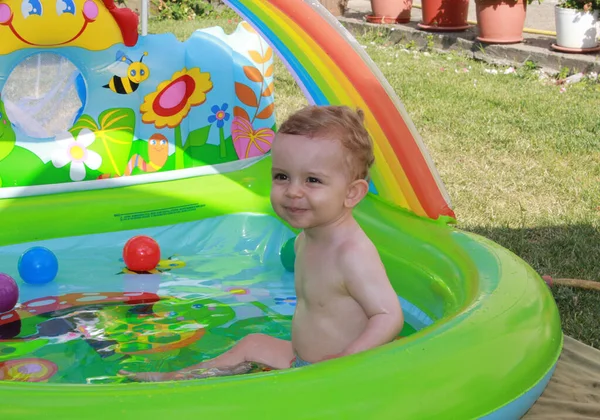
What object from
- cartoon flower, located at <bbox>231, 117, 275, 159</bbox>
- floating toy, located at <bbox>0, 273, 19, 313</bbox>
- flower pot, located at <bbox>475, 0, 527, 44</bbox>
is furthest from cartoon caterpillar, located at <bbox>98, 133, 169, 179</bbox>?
flower pot, located at <bbox>475, 0, 527, 44</bbox>

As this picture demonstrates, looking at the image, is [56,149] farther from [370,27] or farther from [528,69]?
[370,27]

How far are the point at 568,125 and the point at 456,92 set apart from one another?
47.9 inches

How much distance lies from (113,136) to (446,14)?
5562 mm

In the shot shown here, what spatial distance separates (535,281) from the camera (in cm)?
272

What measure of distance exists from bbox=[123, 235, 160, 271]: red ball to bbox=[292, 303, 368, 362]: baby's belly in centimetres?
117

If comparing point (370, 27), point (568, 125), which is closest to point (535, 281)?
point (568, 125)

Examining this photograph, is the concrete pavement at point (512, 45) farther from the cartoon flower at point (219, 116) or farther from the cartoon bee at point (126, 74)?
the cartoon bee at point (126, 74)

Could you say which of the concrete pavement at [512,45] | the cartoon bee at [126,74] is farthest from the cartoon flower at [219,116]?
the concrete pavement at [512,45]

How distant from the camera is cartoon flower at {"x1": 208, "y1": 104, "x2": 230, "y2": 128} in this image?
4.34 meters

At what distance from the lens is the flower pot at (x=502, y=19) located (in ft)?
25.4

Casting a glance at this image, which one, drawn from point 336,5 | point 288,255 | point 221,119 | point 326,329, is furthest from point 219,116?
point 336,5

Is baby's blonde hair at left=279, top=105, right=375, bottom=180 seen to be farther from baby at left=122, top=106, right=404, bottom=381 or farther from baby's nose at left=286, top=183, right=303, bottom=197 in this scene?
baby's nose at left=286, top=183, right=303, bottom=197

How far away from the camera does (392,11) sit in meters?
9.66

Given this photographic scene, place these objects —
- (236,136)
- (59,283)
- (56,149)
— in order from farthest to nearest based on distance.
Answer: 1. (236,136)
2. (56,149)
3. (59,283)
